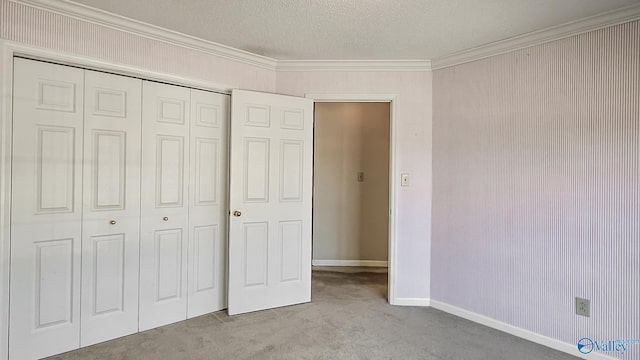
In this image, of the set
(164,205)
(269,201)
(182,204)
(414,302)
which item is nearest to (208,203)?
(182,204)

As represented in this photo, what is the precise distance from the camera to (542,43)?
262cm

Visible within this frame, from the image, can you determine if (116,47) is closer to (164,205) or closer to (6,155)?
(6,155)

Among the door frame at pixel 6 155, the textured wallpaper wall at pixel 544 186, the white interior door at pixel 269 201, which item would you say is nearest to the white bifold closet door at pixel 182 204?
the white interior door at pixel 269 201

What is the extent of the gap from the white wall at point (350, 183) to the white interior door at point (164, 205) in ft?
7.31

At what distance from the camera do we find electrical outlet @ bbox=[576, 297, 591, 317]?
93.9 inches

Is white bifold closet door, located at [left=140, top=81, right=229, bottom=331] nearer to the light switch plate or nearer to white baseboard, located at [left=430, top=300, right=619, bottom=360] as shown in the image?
the light switch plate

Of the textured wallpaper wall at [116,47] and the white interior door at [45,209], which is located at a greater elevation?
the textured wallpaper wall at [116,47]

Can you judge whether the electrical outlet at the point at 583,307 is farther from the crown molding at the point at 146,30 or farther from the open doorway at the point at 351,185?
the crown molding at the point at 146,30

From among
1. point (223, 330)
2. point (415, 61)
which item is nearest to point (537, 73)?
point (415, 61)

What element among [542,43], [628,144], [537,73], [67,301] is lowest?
[67,301]

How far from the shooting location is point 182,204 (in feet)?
9.46

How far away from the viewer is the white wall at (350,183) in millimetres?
4805

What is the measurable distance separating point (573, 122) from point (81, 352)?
375cm

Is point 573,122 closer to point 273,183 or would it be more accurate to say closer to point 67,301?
point 273,183
